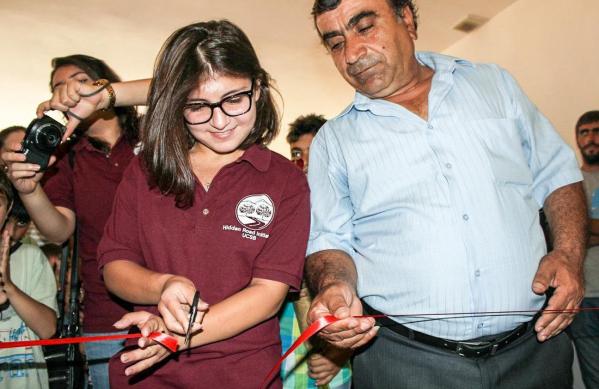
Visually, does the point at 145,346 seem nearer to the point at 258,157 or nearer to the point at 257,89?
the point at 258,157

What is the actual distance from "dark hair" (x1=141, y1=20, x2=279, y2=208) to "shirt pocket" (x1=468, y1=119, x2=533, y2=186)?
0.81 meters

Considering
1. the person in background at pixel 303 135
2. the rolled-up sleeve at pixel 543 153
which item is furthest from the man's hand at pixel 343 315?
the person in background at pixel 303 135

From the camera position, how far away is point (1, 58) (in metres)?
6.21

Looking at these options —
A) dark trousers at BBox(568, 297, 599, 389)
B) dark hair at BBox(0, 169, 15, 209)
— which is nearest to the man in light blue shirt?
dark hair at BBox(0, 169, 15, 209)

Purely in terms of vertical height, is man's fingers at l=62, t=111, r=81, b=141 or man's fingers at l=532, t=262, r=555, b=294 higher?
man's fingers at l=62, t=111, r=81, b=141

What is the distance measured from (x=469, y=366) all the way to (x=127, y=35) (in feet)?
19.1

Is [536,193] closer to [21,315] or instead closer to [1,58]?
[21,315]

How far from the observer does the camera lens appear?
175 centimetres

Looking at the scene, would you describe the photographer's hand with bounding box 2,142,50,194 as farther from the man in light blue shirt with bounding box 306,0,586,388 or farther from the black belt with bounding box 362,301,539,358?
the black belt with bounding box 362,301,539,358

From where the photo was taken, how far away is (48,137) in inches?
69.2

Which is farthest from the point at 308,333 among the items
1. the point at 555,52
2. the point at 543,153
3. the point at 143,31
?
the point at 143,31

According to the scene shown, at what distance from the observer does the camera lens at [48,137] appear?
1.75m

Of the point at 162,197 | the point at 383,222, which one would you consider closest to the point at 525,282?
the point at 383,222

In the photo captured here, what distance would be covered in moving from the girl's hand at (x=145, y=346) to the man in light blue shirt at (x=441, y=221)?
1.42ft
